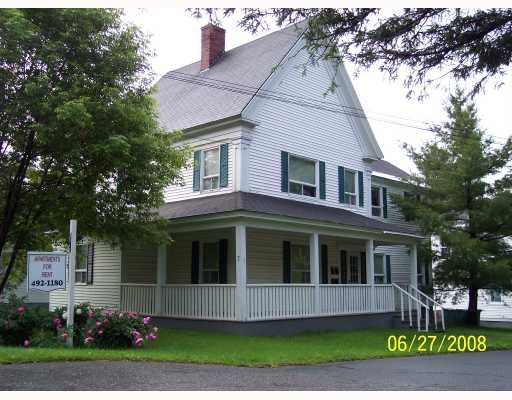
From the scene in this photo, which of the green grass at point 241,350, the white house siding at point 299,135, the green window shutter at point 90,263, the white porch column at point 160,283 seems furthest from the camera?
the green window shutter at point 90,263

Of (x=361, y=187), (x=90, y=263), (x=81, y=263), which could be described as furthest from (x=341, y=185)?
(x=81, y=263)

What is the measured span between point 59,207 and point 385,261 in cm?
1643

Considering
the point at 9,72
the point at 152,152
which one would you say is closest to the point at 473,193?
the point at 152,152

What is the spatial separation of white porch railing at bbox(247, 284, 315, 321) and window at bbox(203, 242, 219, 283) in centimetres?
327

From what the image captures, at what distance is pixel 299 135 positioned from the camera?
21.7m

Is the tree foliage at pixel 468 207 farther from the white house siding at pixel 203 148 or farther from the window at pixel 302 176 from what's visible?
the white house siding at pixel 203 148

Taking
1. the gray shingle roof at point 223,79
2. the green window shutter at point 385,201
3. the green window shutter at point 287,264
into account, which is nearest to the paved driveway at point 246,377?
the green window shutter at point 287,264

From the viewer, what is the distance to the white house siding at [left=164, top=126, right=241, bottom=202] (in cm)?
1939

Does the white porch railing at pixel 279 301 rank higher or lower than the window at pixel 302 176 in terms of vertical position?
lower

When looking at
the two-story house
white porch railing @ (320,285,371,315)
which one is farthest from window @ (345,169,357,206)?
white porch railing @ (320,285,371,315)

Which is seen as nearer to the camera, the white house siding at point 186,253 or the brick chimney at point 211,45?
the white house siding at point 186,253

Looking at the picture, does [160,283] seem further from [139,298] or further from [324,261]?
[324,261]

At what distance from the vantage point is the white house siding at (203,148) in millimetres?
19391
